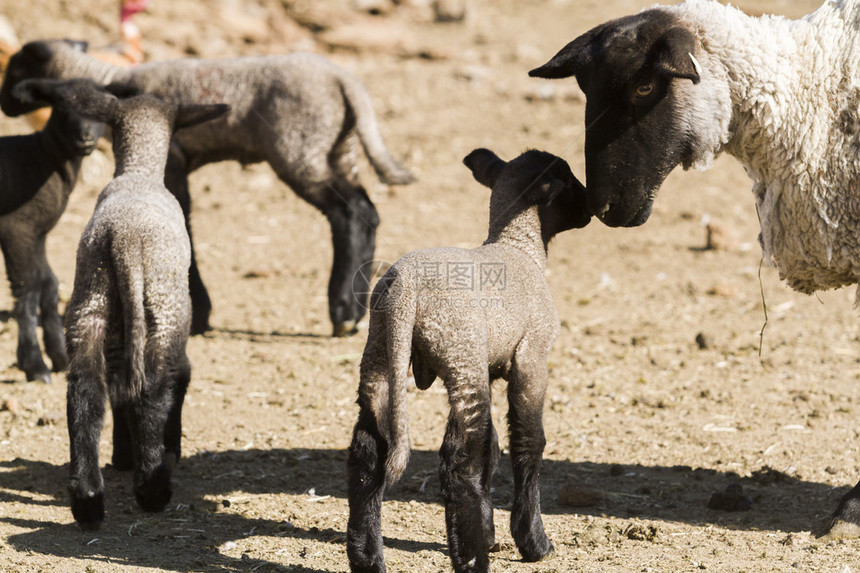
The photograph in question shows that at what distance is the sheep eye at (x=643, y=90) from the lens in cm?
438

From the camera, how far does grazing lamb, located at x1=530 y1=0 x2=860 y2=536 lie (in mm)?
4445

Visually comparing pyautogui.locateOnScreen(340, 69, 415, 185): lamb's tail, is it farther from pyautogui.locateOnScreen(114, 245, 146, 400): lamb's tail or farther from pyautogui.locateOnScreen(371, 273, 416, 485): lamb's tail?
pyautogui.locateOnScreen(371, 273, 416, 485): lamb's tail

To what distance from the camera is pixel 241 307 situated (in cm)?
929

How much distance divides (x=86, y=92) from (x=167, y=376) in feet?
5.56

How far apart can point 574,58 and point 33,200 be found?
4.35 metres

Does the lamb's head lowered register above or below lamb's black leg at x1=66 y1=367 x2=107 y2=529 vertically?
above

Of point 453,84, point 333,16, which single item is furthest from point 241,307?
point 333,16

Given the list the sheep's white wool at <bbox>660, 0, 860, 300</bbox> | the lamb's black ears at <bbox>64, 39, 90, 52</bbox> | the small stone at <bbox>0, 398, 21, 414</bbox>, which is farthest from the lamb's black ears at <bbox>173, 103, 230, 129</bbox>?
the lamb's black ears at <bbox>64, 39, 90, 52</bbox>

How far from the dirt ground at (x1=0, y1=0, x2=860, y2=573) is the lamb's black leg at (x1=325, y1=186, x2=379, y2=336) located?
21cm

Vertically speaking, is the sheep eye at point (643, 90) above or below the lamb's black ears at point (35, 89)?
below

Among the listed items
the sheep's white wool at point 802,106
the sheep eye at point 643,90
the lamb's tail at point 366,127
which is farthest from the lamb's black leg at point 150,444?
the lamb's tail at point 366,127

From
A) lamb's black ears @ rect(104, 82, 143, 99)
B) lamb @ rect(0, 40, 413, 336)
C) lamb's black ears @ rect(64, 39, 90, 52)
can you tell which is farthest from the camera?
lamb's black ears @ rect(64, 39, 90, 52)

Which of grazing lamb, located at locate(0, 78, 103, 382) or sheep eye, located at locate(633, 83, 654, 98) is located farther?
grazing lamb, located at locate(0, 78, 103, 382)

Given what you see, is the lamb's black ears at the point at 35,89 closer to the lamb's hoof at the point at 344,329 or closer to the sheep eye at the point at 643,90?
the lamb's hoof at the point at 344,329
